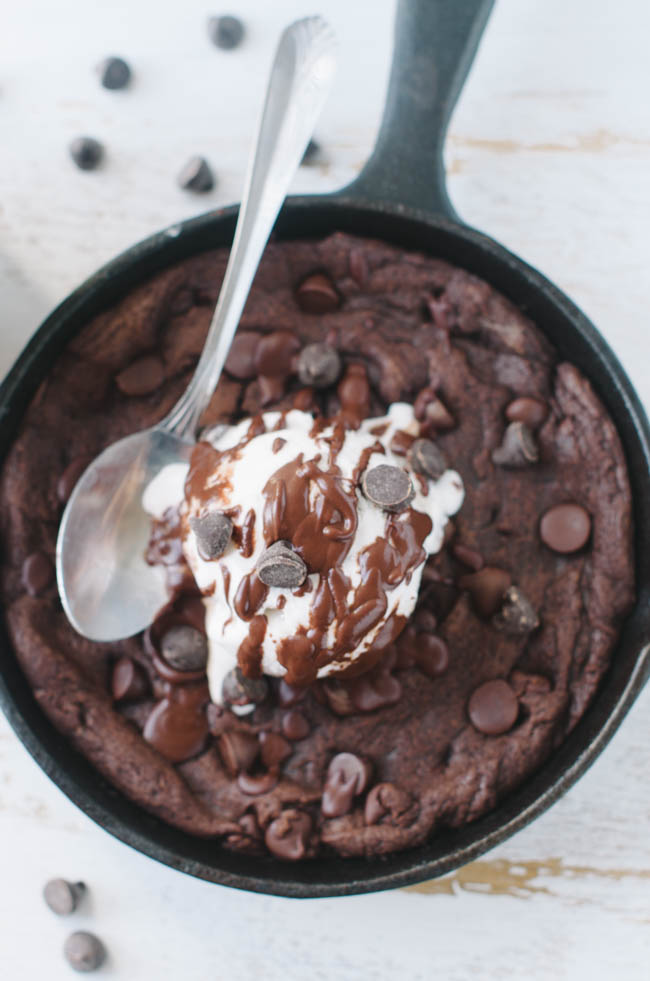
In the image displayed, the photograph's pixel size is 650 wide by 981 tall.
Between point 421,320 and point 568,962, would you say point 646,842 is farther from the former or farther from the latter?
point 421,320

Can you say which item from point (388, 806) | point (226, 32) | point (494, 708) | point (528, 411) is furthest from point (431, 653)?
point (226, 32)

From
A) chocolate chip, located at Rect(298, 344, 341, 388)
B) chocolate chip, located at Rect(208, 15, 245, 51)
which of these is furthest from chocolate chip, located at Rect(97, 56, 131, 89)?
chocolate chip, located at Rect(298, 344, 341, 388)

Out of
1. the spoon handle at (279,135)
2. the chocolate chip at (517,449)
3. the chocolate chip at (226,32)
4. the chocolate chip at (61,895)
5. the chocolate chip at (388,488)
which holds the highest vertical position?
the chocolate chip at (226,32)

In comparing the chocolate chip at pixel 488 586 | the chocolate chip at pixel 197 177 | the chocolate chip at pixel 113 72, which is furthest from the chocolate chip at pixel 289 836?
the chocolate chip at pixel 113 72

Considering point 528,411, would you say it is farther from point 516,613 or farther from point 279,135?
point 279,135

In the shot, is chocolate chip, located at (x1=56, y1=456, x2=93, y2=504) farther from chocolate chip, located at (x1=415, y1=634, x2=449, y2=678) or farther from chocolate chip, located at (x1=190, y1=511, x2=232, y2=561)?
chocolate chip, located at (x1=415, y1=634, x2=449, y2=678)

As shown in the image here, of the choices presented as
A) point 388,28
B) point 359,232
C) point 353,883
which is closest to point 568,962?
point 353,883

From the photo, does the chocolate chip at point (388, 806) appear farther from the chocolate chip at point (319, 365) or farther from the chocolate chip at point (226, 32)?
the chocolate chip at point (226, 32)
